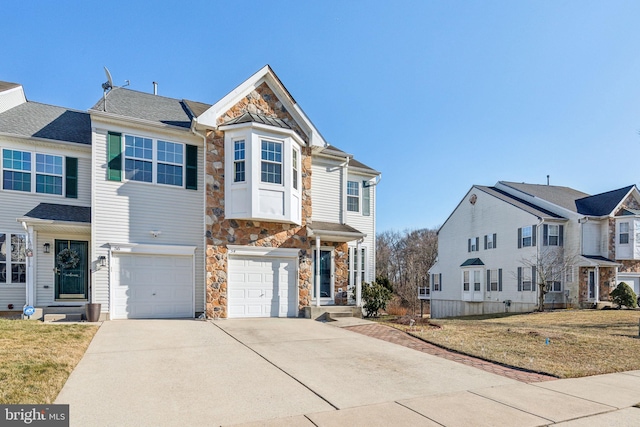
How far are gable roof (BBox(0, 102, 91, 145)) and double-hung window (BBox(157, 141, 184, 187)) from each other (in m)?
2.82

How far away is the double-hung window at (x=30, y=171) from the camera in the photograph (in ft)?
40.4

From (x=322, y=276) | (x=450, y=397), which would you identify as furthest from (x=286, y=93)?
(x=450, y=397)

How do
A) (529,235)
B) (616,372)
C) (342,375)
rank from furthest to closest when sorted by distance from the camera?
(529,235)
(616,372)
(342,375)

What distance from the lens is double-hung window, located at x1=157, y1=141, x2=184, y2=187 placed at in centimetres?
1277

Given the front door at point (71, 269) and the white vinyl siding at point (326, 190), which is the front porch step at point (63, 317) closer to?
the front door at point (71, 269)

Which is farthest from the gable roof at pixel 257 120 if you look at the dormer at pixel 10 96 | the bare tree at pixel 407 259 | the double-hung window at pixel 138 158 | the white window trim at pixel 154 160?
the bare tree at pixel 407 259

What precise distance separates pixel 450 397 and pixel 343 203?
10.7 meters

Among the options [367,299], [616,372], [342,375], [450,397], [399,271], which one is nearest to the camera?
[450,397]

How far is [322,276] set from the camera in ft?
47.5

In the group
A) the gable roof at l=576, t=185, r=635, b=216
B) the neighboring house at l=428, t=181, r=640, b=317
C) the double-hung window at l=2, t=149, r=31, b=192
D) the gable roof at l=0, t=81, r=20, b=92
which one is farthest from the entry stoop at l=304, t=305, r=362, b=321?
the gable roof at l=576, t=185, r=635, b=216

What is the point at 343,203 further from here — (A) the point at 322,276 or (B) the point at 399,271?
(B) the point at 399,271

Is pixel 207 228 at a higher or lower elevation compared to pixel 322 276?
higher

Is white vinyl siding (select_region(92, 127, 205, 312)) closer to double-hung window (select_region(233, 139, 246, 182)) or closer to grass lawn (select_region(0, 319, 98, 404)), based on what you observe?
double-hung window (select_region(233, 139, 246, 182))

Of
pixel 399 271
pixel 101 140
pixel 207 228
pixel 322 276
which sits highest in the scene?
pixel 101 140
